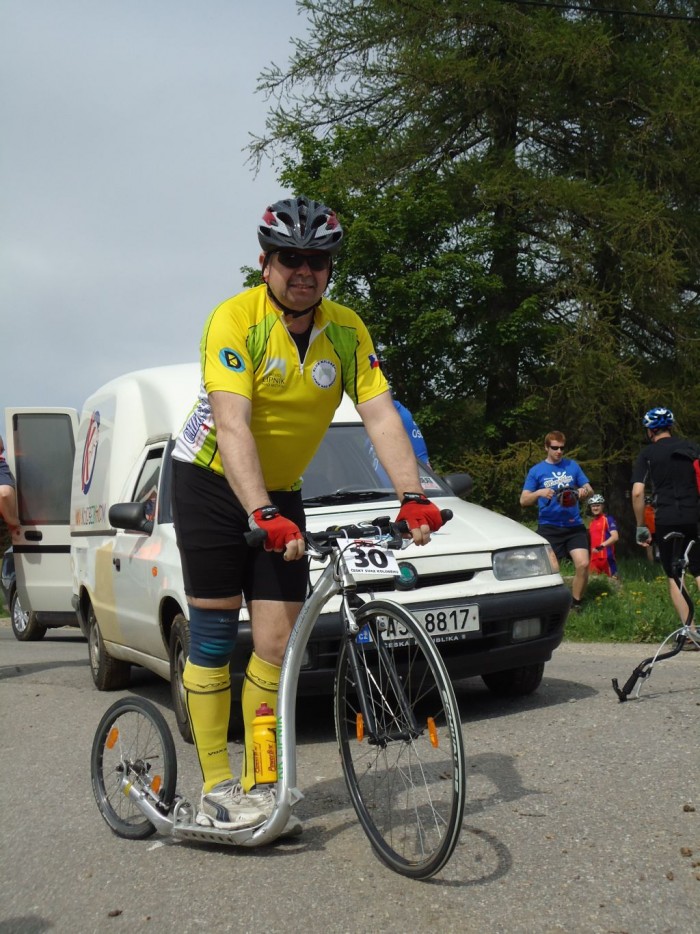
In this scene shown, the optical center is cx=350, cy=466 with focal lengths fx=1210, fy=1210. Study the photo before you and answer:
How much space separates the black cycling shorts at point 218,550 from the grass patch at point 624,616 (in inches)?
251

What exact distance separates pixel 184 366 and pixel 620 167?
15.3m

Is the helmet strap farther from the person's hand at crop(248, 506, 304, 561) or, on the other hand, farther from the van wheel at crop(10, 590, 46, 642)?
the van wheel at crop(10, 590, 46, 642)

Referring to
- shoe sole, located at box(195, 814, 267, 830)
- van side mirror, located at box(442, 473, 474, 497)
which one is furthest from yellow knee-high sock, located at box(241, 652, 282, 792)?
van side mirror, located at box(442, 473, 474, 497)

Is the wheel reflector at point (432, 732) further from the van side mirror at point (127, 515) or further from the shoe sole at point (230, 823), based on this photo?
the van side mirror at point (127, 515)

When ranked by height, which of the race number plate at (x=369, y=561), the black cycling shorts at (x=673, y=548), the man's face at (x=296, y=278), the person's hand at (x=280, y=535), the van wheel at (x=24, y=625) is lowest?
the van wheel at (x=24, y=625)

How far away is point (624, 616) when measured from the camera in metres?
10.5

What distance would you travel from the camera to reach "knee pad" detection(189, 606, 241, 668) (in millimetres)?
4273

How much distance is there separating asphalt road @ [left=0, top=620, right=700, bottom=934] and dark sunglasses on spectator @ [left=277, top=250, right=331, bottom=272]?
200 cm

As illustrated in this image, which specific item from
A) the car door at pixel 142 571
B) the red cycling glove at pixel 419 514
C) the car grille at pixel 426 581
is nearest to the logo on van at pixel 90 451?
the car door at pixel 142 571

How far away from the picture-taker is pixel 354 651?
156 inches

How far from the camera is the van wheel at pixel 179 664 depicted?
6.23 m

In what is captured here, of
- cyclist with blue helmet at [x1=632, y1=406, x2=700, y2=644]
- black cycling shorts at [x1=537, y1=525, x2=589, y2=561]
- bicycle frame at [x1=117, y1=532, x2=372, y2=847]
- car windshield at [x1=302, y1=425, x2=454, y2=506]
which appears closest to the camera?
bicycle frame at [x1=117, y1=532, x2=372, y2=847]

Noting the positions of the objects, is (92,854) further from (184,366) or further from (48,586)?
(48,586)


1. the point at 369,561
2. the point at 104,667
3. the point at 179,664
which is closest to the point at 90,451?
the point at 104,667
